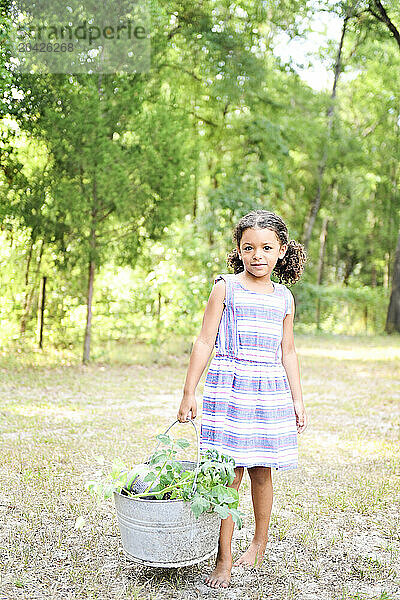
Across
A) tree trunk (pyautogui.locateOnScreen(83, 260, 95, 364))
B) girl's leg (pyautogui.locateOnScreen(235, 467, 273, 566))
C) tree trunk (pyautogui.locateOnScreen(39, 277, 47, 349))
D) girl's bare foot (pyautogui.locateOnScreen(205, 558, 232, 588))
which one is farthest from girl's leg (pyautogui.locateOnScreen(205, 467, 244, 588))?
tree trunk (pyautogui.locateOnScreen(39, 277, 47, 349))

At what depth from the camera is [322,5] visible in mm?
10242

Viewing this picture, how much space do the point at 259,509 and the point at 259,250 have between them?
1141 millimetres

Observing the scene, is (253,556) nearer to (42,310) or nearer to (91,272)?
(91,272)

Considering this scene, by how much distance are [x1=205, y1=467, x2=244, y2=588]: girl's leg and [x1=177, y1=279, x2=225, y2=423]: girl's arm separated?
0.40m

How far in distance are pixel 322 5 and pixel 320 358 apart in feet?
19.7

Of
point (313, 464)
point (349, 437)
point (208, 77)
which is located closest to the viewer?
point (313, 464)

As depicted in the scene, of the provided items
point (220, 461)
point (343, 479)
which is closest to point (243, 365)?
point (220, 461)

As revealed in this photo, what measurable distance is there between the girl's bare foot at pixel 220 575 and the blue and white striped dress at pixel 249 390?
457 millimetres

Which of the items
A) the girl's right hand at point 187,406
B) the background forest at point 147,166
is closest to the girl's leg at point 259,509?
the girl's right hand at point 187,406

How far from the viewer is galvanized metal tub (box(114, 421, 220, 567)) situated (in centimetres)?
233

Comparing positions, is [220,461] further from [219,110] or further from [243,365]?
[219,110]

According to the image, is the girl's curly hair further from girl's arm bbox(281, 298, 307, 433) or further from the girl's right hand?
the girl's right hand

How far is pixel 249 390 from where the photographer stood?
8.32ft

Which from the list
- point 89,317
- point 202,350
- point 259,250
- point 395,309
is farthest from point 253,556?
point 395,309
